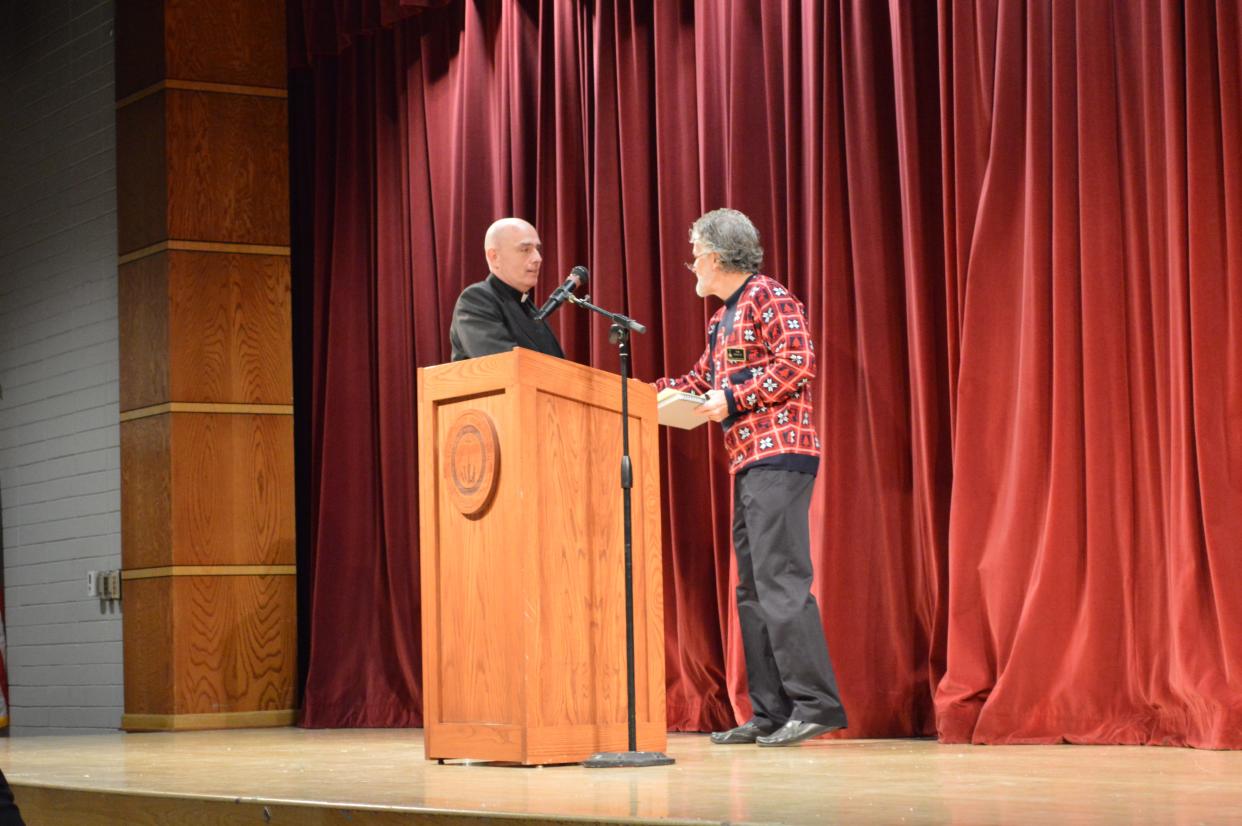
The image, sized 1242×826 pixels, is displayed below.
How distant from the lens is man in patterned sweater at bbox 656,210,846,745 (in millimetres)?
3826

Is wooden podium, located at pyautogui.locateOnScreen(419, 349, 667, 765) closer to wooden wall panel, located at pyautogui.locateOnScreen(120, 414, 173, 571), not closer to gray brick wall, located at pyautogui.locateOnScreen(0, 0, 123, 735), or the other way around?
wooden wall panel, located at pyautogui.locateOnScreen(120, 414, 173, 571)

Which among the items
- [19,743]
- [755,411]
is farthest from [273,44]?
[755,411]

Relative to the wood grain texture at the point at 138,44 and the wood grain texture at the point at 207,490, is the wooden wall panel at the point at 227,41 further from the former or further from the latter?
the wood grain texture at the point at 207,490

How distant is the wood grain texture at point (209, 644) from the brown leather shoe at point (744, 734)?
267 cm

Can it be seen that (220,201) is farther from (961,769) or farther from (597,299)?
(961,769)

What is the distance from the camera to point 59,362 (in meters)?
7.01

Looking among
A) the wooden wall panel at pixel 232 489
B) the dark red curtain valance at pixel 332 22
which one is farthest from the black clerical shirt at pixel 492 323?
the wooden wall panel at pixel 232 489

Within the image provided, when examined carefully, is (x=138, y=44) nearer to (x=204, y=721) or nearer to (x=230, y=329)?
(x=230, y=329)

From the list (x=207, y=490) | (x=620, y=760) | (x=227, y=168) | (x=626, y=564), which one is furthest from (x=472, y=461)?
(x=227, y=168)

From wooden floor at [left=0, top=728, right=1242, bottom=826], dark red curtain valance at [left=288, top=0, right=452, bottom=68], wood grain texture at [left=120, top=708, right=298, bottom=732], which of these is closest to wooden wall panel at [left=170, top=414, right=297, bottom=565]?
wood grain texture at [left=120, top=708, right=298, bottom=732]

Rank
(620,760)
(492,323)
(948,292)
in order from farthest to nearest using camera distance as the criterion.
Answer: (948,292), (492,323), (620,760)

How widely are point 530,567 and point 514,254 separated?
3.21ft

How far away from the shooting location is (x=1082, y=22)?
152 inches

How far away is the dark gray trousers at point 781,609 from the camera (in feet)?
12.5
